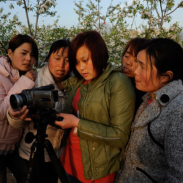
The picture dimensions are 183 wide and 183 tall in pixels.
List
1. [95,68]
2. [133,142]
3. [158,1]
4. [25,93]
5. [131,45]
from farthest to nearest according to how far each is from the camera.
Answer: [158,1] → [131,45] → [95,68] → [25,93] → [133,142]

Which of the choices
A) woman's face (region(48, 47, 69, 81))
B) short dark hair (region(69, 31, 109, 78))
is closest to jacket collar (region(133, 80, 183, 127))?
short dark hair (region(69, 31, 109, 78))

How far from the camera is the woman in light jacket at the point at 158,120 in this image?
3.68 feet

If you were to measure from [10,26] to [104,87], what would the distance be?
14.8ft

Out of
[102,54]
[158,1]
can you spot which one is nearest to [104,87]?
[102,54]

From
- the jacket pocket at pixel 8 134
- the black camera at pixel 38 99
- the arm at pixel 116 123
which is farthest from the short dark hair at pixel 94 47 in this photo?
the jacket pocket at pixel 8 134

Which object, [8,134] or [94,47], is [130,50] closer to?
[94,47]

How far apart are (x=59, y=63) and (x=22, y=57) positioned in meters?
0.50

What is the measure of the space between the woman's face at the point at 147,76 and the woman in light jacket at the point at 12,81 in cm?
111

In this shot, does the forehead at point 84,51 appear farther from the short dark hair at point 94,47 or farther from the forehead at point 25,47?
the forehead at point 25,47

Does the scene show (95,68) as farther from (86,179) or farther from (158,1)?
(158,1)

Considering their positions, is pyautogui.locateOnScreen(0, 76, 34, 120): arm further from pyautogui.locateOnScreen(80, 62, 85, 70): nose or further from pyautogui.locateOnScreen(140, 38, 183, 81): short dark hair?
pyautogui.locateOnScreen(140, 38, 183, 81): short dark hair

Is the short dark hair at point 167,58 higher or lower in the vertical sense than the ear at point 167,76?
higher

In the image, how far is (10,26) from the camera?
5145 millimetres

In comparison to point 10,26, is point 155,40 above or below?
below
